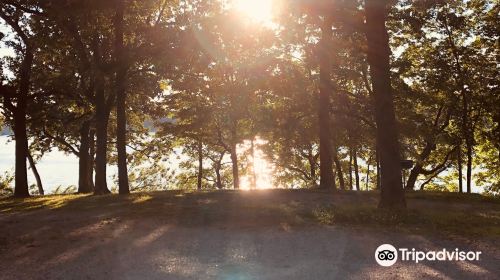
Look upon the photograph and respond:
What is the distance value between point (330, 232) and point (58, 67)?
22886 millimetres

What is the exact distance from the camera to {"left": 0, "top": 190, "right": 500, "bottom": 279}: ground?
26.6 ft

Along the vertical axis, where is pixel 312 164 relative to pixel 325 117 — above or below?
below

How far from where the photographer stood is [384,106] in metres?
14.1

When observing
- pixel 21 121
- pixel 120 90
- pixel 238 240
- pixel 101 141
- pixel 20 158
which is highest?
pixel 120 90

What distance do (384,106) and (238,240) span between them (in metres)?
6.56

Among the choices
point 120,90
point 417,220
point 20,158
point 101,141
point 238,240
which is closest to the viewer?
point 238,240

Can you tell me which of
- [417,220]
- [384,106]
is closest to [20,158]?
[384,106]

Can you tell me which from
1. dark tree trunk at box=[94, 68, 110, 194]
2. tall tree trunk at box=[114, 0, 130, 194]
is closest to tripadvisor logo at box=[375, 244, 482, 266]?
tall tree trunk at box=[114, 0, 130, 194]

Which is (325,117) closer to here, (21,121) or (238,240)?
(238,240)

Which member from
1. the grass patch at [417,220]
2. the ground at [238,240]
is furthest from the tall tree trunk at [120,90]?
the grass patch at [417,220]

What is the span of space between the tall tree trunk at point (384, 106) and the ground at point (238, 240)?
107cm

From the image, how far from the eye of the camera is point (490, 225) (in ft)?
39.6

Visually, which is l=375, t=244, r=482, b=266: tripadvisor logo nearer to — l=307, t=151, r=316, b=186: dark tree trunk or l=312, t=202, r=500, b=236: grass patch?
l=312, t=202, r=500, b=236: grass patch

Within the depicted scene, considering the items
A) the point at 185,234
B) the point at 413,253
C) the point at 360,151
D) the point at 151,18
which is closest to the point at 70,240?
the point at 185,234
